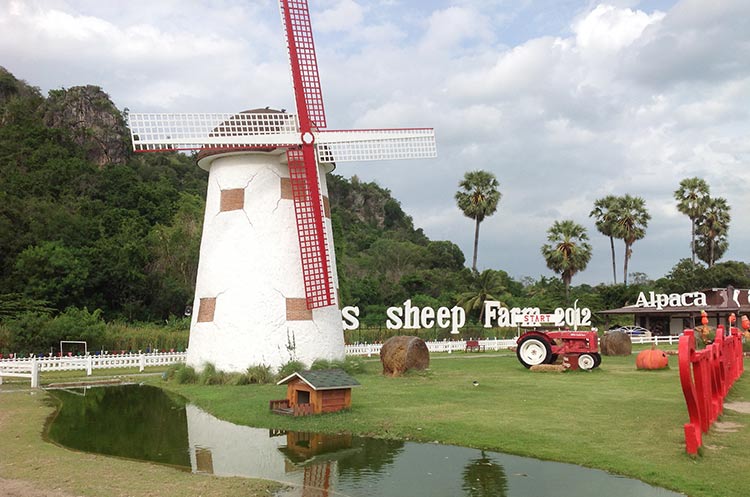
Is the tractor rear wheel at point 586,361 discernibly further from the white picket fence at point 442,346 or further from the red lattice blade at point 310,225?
the white picket fence at point 442,346

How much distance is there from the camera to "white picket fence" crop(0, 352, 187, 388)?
19594mm

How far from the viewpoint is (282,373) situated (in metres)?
18.9

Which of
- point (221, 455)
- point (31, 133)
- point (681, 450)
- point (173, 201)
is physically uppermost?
point (31, 133)

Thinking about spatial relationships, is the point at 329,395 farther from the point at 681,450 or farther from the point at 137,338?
the point at 137,338

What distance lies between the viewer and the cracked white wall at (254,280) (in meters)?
19.4

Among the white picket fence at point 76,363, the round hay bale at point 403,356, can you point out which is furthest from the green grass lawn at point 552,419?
A: the white picket fence at point 76,363

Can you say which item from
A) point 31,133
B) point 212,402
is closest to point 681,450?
point 212,402

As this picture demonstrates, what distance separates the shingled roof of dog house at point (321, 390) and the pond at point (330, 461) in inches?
50.6

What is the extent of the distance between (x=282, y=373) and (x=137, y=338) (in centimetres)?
1218

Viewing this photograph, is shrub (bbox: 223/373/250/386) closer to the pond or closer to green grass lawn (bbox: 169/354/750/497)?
green grass lawn (bbox: 169/354/750/497)

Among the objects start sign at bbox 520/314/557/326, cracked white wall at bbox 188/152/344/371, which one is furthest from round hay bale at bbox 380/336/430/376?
start sign at bbox 520/314/557/326

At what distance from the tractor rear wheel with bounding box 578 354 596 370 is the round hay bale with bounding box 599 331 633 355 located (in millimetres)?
8235

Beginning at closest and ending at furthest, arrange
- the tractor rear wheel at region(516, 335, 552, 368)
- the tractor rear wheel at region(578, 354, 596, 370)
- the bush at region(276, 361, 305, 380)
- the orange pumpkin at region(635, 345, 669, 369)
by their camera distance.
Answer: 1. the bush at region(276, 361, 305, 380)
2. the orange pumpkin at region(635, 345, 669, 369)
3. the tractor rear wheel at region(578, 354, 596, 370)
4. the tractor rear wheel at region(516, 335, 552, 368)

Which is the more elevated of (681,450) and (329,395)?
(329,395)
